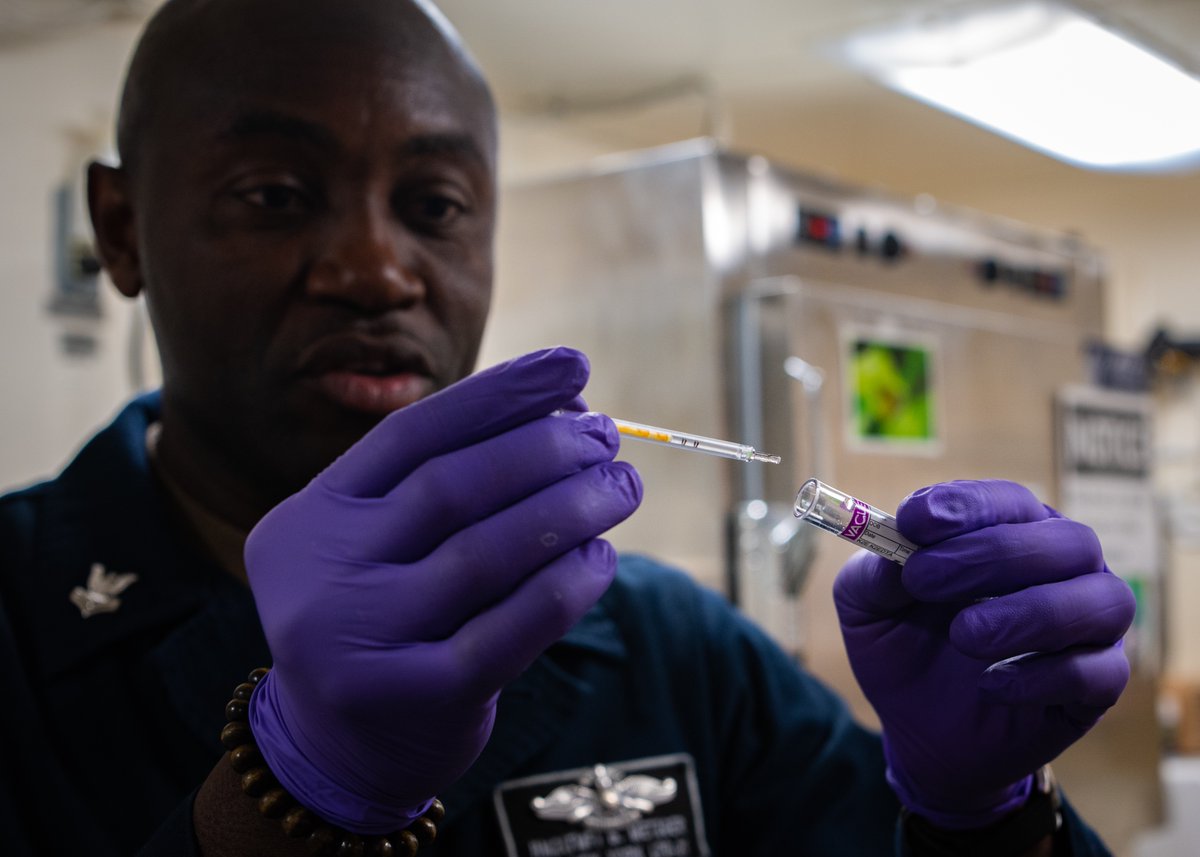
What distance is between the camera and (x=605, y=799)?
1.14 meters

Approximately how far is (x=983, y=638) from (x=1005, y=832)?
28 cm

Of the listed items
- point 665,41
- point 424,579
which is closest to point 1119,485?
point 665,41

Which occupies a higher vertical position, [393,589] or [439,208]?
[439,208]

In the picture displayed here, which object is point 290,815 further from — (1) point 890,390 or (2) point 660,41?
(2) point 660,41

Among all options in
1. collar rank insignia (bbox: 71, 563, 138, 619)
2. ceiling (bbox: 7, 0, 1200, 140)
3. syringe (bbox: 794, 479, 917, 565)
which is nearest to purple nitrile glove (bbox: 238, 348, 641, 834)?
syringe (bbox: 794, 479, 917, 565)

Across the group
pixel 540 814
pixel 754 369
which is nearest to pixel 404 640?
pixel 540 814

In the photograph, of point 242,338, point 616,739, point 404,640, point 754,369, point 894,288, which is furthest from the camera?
point 894,288

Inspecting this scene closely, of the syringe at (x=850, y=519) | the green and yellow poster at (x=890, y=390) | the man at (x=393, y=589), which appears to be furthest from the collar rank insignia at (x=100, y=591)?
the green and yellow poster at (x=890, y=390)

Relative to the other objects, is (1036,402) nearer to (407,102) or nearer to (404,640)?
(407,102)

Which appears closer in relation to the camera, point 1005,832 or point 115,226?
point 1005,832

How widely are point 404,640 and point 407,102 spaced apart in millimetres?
563

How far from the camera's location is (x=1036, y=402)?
257cm

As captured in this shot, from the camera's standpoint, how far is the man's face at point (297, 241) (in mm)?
1016

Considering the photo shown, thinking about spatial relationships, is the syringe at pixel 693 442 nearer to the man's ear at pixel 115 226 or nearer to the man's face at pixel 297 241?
the man's face at pixel 297 241
